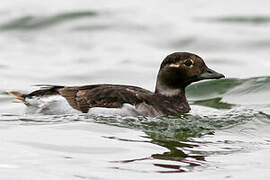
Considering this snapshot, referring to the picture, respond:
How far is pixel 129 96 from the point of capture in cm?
1048

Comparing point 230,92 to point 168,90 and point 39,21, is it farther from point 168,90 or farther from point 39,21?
point 39,21

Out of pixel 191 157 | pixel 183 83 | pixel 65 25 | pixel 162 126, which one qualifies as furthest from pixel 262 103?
pixel 65 25

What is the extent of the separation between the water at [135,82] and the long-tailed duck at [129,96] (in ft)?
0.44

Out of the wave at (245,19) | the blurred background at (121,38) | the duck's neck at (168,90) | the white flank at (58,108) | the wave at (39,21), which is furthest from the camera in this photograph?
the wave at (39,21)

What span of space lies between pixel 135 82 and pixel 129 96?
4.33 meters

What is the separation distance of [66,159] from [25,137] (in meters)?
1.17

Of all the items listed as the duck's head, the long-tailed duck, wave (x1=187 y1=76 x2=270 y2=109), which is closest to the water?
wave (x1=187 y1=76 x2=270 y2=109)

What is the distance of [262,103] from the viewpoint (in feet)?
42.1

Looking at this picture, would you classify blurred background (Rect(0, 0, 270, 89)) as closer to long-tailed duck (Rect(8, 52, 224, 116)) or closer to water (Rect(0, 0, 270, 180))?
water (Rect(0, 0, 270, 180))

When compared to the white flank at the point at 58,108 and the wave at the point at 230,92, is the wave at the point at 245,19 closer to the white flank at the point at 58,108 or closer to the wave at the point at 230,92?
the wave at the point at 230,92

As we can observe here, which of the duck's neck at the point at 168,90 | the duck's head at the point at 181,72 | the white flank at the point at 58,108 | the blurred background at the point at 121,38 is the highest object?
the blurred background at the point at 121,38

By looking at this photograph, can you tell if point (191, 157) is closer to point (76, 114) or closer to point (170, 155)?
point (170, 155)

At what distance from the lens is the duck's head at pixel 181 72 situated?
10977mm

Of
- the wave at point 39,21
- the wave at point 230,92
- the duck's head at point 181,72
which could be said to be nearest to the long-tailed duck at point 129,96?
the duck's head at point 181,72
